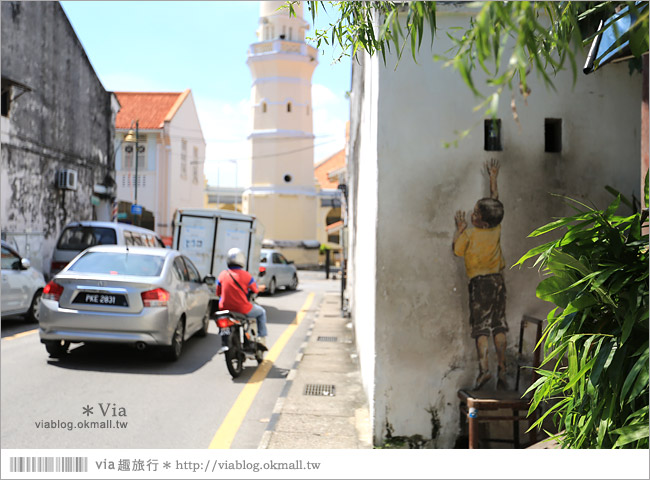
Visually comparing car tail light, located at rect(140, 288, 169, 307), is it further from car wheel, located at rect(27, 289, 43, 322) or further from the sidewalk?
car wheel, located at rect(27, 289, 43, 322)

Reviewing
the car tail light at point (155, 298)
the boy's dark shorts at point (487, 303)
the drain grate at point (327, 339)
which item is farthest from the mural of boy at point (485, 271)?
the drain grate at point (327, 339)

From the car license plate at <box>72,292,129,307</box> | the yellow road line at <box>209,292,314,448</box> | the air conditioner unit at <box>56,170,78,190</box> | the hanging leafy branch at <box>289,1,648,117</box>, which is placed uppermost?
the air conditioner unit at <box>56,170,78,190</box>

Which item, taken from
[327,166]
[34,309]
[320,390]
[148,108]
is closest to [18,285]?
[34,309]

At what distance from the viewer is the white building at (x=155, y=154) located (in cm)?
3919

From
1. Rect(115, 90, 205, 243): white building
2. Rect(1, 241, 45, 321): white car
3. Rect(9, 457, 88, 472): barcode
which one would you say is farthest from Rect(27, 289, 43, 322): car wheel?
Rect(115, 90, 205, 243): white building

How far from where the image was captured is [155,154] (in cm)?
3928

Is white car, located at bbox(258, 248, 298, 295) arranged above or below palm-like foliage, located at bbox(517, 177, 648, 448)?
below

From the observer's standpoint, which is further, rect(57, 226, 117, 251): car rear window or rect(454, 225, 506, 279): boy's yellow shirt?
rect(57, 226, 117, 251): car rear window

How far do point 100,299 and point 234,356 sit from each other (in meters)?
1.84

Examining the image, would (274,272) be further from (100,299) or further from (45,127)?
(100,299)

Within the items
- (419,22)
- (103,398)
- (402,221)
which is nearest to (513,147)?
(402,221)

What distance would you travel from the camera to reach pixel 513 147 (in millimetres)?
5406

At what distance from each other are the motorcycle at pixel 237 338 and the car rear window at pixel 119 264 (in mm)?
1316

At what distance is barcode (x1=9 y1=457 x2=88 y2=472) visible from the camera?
252 cm
